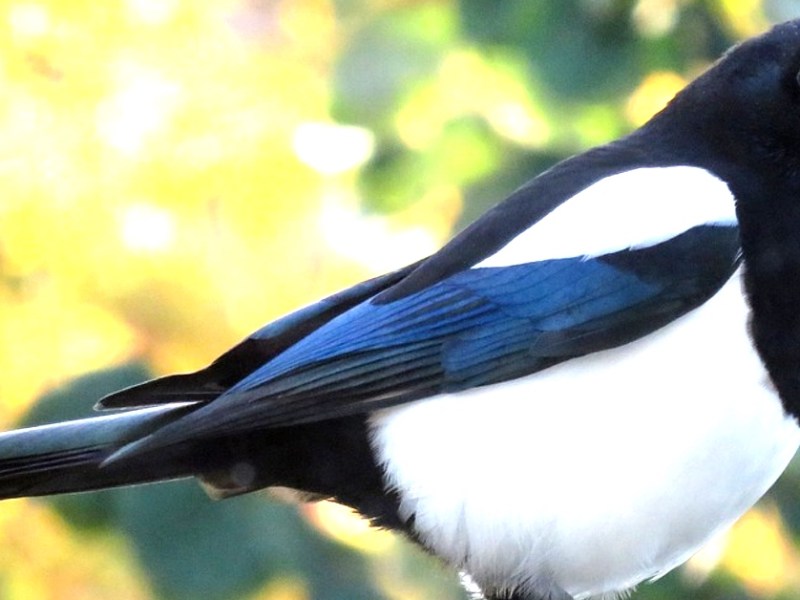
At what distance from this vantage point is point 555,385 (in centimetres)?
125

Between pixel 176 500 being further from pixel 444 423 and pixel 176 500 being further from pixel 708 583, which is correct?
pixel 708 583

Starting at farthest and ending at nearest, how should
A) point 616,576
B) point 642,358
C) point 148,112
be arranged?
1. point 148,112
2. point 616,576
3. point 642,358

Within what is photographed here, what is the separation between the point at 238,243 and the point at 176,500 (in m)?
0.40

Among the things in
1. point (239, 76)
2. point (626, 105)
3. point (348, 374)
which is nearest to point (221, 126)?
point (239, 76)

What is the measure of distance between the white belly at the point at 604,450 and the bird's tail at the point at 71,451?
196 mm

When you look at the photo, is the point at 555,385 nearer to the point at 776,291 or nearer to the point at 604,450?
the point at 604,450

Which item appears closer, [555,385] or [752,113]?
[555,385]

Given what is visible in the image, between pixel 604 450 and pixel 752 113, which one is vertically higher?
pixel 752 113

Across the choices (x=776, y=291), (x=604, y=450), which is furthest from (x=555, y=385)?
(x=776, y=291)

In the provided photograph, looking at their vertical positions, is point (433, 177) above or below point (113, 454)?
above

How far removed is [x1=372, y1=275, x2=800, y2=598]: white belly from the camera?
1222 millimetres

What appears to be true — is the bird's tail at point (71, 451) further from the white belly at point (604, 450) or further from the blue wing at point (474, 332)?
the white belly at point (604, 450)

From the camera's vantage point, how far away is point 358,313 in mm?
1337

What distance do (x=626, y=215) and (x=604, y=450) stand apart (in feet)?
0.66
